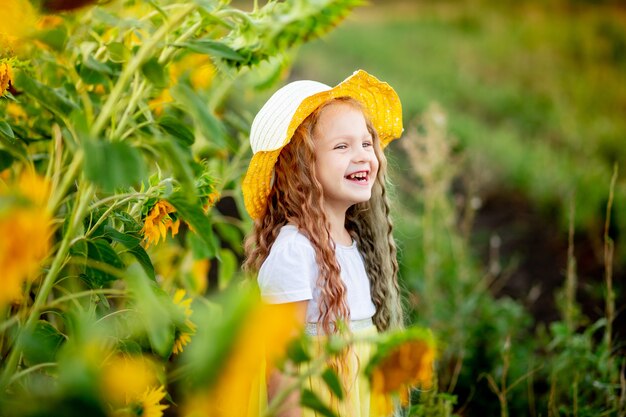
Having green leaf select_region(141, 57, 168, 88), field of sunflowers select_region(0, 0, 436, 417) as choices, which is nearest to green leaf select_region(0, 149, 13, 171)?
field of sunflowers select_region(0, 0, 436, 417)

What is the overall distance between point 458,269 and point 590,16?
23.7 ft

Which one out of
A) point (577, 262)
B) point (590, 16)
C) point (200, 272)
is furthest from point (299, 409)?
point (590, 16)

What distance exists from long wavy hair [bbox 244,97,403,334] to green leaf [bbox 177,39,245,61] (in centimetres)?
40

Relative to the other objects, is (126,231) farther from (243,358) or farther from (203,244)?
(243,358)

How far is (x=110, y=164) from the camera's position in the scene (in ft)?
2.43

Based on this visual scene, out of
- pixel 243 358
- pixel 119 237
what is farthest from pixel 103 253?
pixel 243 358

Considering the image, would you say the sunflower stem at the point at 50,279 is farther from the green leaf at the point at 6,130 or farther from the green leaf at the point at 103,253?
the green leaf at the point at 6,130

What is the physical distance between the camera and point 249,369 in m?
0.56

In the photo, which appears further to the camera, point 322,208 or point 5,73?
point 322,208

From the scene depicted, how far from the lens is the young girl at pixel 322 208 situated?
1.24 metres

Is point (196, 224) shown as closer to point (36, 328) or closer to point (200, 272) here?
point (36, 328)

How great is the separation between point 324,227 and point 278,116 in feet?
0.76

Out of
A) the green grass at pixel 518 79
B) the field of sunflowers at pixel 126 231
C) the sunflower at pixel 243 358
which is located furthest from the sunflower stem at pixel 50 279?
the green grass at pixel 518 79

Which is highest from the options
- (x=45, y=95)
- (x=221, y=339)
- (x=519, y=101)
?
(x=519, y=101)
